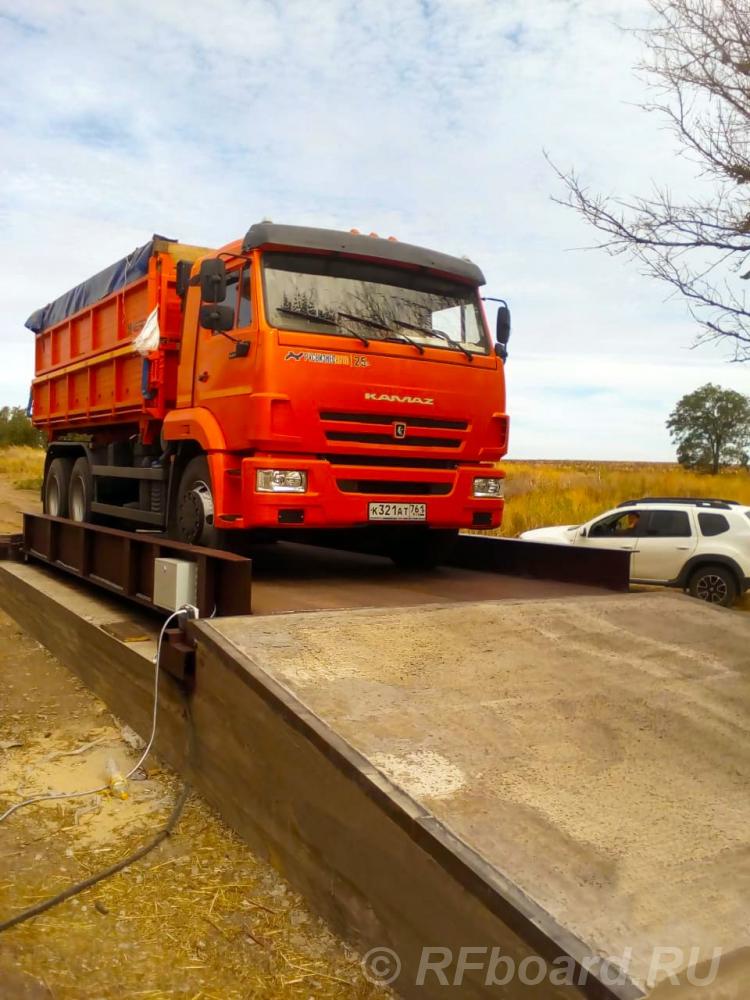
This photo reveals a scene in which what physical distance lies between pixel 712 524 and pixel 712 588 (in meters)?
0.88

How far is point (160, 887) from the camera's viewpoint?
3.79 meters

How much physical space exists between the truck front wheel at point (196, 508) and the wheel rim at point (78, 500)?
307 cm

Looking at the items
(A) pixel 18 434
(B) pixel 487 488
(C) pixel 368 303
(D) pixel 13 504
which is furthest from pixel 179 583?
(A) pixel 18 434

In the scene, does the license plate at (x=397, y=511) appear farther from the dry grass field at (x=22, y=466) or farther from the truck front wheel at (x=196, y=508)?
the dry grass field at (x=22, y=466)

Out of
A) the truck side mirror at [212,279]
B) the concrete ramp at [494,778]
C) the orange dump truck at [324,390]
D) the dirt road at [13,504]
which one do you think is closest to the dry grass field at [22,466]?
the dirt road at [13,504]

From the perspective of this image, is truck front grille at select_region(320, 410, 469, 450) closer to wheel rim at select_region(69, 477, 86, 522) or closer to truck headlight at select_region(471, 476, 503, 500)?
truck headlight at select_region(471, 476, 503, 500)

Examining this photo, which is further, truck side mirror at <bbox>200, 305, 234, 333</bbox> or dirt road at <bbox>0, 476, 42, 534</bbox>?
dirt road at <bbox>0, 476, 42, 534</bbox>

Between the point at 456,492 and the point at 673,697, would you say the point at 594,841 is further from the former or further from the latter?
the point at 456,492

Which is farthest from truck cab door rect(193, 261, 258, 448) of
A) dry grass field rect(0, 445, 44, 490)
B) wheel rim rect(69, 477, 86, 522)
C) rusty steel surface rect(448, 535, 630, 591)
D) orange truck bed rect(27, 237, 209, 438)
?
dry grass field rect(0, 445, 44, 490)

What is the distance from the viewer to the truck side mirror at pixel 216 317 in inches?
259

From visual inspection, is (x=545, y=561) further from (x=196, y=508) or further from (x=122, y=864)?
(x=122, y=864)

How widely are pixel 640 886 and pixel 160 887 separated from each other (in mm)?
2107

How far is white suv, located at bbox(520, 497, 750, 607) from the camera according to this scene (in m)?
12.0

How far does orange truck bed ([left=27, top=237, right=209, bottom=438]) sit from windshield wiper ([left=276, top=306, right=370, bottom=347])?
2.03 metres
